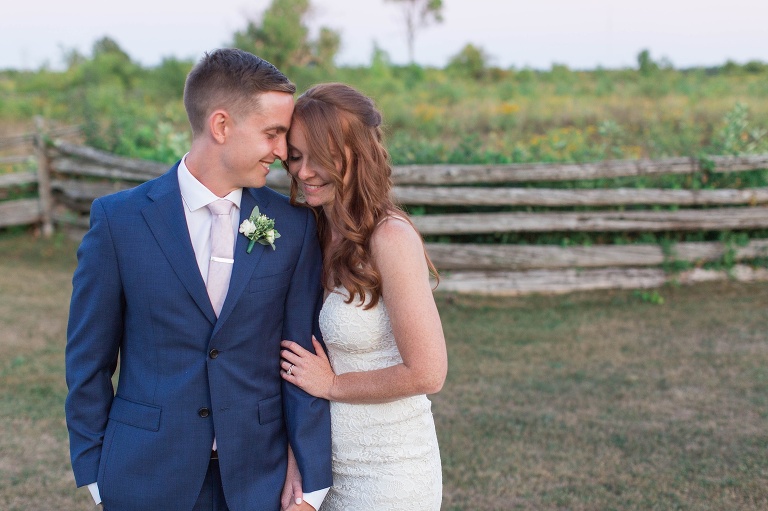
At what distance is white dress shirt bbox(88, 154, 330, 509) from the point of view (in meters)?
2.34

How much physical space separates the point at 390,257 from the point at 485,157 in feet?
23.0

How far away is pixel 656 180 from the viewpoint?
9031 mm

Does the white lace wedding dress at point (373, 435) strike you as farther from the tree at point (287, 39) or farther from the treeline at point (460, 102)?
the tree at point (287, 39)

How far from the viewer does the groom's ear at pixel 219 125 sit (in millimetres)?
2328

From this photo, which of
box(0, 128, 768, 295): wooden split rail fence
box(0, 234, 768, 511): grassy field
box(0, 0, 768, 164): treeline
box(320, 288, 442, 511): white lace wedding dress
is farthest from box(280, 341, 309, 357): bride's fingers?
box(0, 128, 768, 295): wooden split rail fence

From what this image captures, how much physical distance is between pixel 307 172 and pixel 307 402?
729mm

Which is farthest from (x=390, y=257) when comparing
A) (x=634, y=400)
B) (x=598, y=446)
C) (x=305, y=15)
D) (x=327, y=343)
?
(x=305, y=15)

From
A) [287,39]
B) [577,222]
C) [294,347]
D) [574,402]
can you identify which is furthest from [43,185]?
[287,39]

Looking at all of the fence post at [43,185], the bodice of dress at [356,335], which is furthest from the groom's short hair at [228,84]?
the fence post at [43,185]

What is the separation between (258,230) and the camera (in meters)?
2.32

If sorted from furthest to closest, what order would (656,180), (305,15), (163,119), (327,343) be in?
(305,15) → (163,119) → (656,180) → (327,343)

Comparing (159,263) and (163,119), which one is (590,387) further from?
(163,119)

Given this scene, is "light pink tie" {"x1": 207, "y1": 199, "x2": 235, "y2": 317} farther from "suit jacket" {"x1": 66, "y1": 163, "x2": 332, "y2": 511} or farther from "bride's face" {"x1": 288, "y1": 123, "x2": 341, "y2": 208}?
"bride's face" {"x1": 288, "y1": 123, "x2": 341, "y2": 208}

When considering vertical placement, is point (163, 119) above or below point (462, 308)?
above
